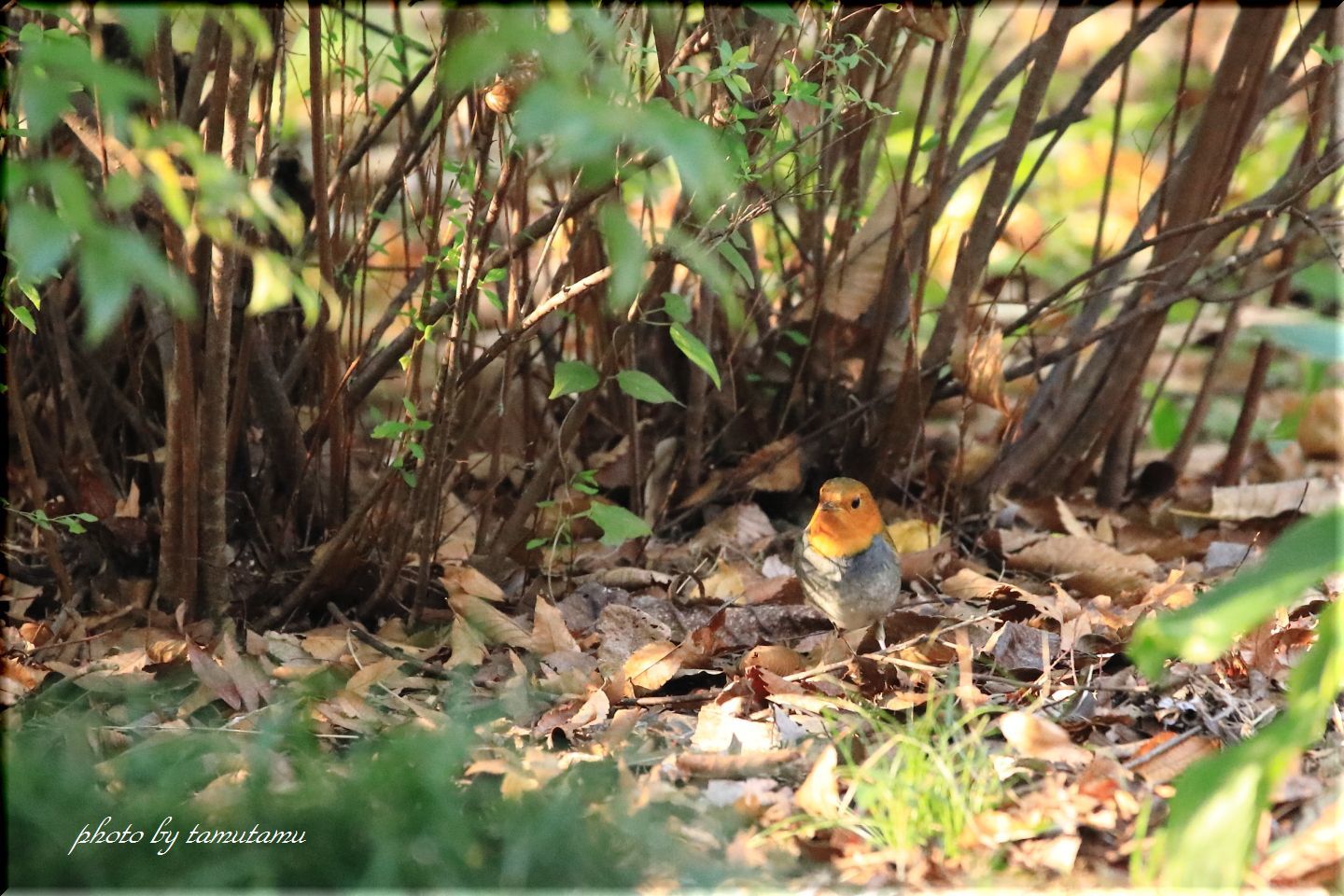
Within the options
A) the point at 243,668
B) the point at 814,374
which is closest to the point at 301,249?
the point at 243,668

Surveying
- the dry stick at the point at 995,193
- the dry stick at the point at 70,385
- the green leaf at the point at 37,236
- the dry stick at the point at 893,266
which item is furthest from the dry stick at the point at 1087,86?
the green leaf at the point at 37,236

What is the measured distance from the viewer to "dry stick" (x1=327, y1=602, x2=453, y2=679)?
278 cm

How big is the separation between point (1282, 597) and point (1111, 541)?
7.02ft

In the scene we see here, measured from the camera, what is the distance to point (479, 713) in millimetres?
2418

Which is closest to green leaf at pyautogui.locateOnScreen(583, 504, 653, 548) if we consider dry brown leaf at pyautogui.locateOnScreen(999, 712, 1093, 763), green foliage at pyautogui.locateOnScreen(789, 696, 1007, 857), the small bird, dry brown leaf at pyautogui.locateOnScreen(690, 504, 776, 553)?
the small bird

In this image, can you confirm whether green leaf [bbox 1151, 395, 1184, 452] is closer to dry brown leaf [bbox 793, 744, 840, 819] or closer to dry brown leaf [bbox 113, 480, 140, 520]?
dry brown leaf [bbox 793, 744, 840, 819]

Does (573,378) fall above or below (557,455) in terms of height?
above

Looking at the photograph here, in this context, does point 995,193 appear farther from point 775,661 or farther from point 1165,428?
point 1165,428

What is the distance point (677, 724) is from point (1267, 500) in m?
2.10

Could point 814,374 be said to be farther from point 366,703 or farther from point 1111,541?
point 366,703

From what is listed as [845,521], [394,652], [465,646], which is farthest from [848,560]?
[394,652]

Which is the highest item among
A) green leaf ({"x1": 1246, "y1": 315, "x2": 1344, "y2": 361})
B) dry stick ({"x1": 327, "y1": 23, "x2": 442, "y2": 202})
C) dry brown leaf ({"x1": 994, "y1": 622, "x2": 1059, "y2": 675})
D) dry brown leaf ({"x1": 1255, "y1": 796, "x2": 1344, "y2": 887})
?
dry stick ({"x1": 327, "y1": 23, "x2": 442, "y2": 202})

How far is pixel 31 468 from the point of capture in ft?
9.37

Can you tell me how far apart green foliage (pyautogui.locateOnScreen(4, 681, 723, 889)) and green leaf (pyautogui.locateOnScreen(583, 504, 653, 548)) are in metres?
0.74
